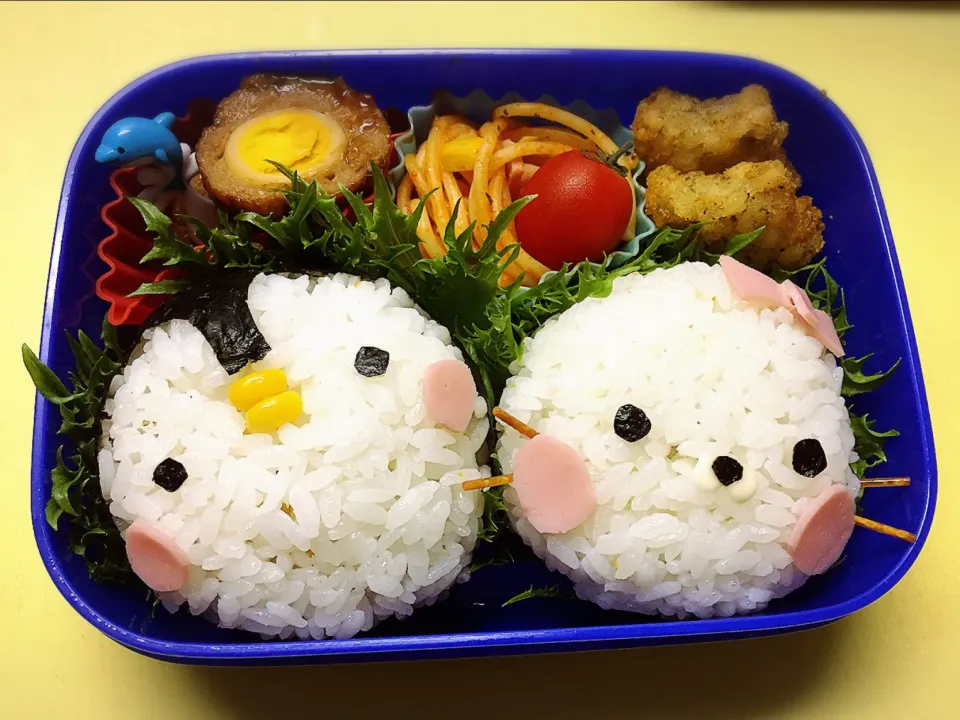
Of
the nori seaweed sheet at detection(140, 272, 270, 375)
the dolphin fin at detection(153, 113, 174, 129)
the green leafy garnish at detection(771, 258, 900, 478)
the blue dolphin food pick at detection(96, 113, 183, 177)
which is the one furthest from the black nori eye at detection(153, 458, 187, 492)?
the green leafy garnish at detection(771, 258, 900, 478)

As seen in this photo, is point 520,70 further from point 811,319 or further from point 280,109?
point 811,319

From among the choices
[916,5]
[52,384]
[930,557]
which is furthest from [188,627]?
[916,5]

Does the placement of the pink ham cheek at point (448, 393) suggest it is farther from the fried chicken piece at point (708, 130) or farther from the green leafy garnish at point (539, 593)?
the fried chicken piece at point (708, 130)

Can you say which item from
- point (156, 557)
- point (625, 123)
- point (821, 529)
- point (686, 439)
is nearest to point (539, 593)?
point (686, 439)

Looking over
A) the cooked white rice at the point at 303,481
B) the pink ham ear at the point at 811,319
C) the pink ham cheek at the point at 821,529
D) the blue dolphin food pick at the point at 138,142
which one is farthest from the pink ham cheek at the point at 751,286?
the blue dolphin food pick at the point at 138,142

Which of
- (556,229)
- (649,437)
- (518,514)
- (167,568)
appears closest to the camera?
(167,568)

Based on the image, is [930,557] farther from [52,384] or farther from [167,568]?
[52,384]
